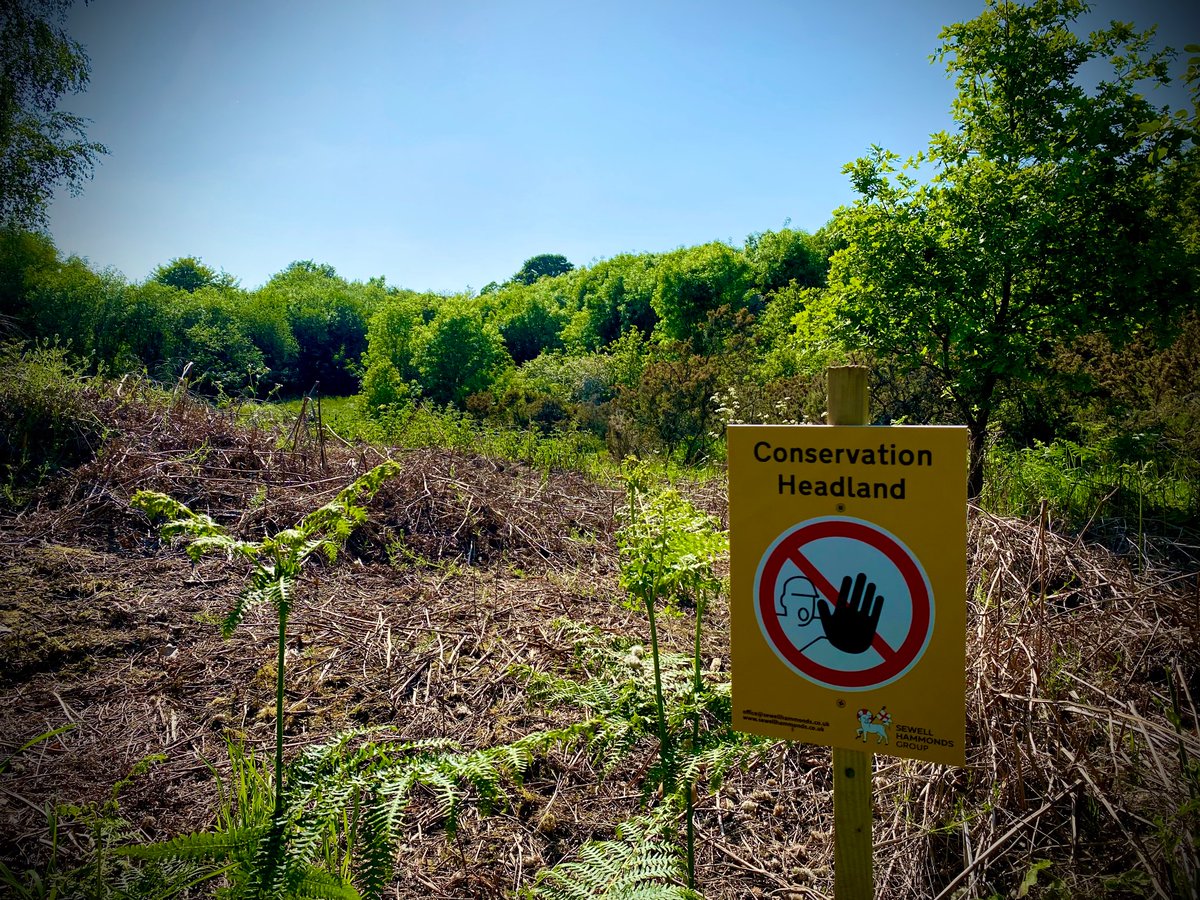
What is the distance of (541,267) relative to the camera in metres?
73.1

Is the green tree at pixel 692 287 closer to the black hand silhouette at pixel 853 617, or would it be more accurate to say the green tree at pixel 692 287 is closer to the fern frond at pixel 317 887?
the black hand silhouette at pixel 853 617

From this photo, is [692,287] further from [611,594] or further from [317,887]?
[317,887]

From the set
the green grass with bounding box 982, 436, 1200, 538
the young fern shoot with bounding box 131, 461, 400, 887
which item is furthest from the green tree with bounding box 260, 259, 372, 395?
the young fern shoot with bounding box 131, 461, 400, 887

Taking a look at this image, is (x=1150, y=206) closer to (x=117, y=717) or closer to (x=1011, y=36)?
(x=1011, y=36)

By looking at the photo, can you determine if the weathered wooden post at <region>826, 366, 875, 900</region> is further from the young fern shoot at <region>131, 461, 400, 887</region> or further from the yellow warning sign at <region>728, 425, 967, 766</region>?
the young fern shoot at <region>131, 461, 400, 887</region>

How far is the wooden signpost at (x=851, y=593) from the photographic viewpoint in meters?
1.47

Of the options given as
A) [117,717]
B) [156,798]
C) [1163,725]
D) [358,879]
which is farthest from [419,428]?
[1163,725]

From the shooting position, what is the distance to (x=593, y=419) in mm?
13539

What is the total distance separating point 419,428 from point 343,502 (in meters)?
6.57

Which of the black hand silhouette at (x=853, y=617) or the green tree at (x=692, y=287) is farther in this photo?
the green tree at (x=692, y=287)

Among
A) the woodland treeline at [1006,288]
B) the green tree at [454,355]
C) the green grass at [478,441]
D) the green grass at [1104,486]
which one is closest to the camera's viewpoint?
the green grass at [1104,486]

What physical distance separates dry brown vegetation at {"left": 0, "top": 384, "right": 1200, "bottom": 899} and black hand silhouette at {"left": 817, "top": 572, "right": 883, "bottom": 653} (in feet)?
2.23

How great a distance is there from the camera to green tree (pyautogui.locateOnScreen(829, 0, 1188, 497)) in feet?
21.0

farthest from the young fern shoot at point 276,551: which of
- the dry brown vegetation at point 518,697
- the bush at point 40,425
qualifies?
the bush at point 40,425
